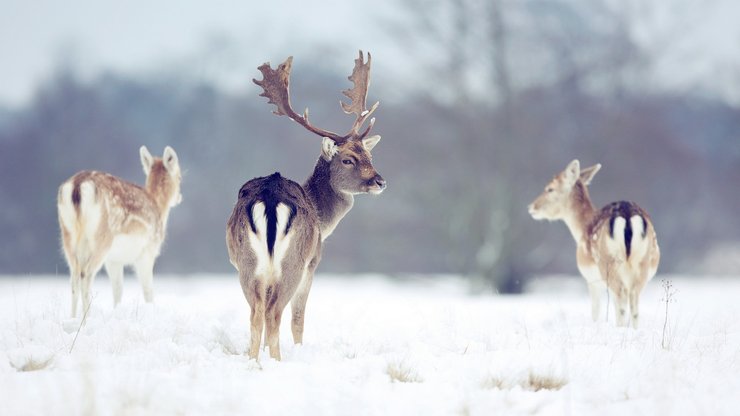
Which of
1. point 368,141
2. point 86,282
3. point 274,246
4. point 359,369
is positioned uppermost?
point 368,141

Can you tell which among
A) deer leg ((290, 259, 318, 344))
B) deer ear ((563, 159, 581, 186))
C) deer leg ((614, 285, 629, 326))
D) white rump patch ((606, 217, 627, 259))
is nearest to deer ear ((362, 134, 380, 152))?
deer leg ((290, 259, 318, 344))

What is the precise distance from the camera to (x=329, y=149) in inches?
293

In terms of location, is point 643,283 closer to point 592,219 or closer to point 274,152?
point 592,219

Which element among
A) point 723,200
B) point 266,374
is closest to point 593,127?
point 723,200

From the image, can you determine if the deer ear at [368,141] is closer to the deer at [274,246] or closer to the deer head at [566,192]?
the deer at [274,246]

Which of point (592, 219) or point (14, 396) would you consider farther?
point (592, 219)

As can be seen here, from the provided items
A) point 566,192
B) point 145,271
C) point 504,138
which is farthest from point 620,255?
point 504,138

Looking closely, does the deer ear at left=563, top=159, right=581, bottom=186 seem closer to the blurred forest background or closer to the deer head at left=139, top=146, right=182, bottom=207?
the deer head at left=139, top=146, right=182, bottom=207

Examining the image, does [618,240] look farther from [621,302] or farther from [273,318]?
[273,318]

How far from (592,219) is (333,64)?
1595 cm

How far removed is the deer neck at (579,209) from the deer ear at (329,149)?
390cm

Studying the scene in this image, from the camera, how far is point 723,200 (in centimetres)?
2747

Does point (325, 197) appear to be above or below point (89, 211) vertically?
above

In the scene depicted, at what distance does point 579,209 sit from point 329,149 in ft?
13.2
